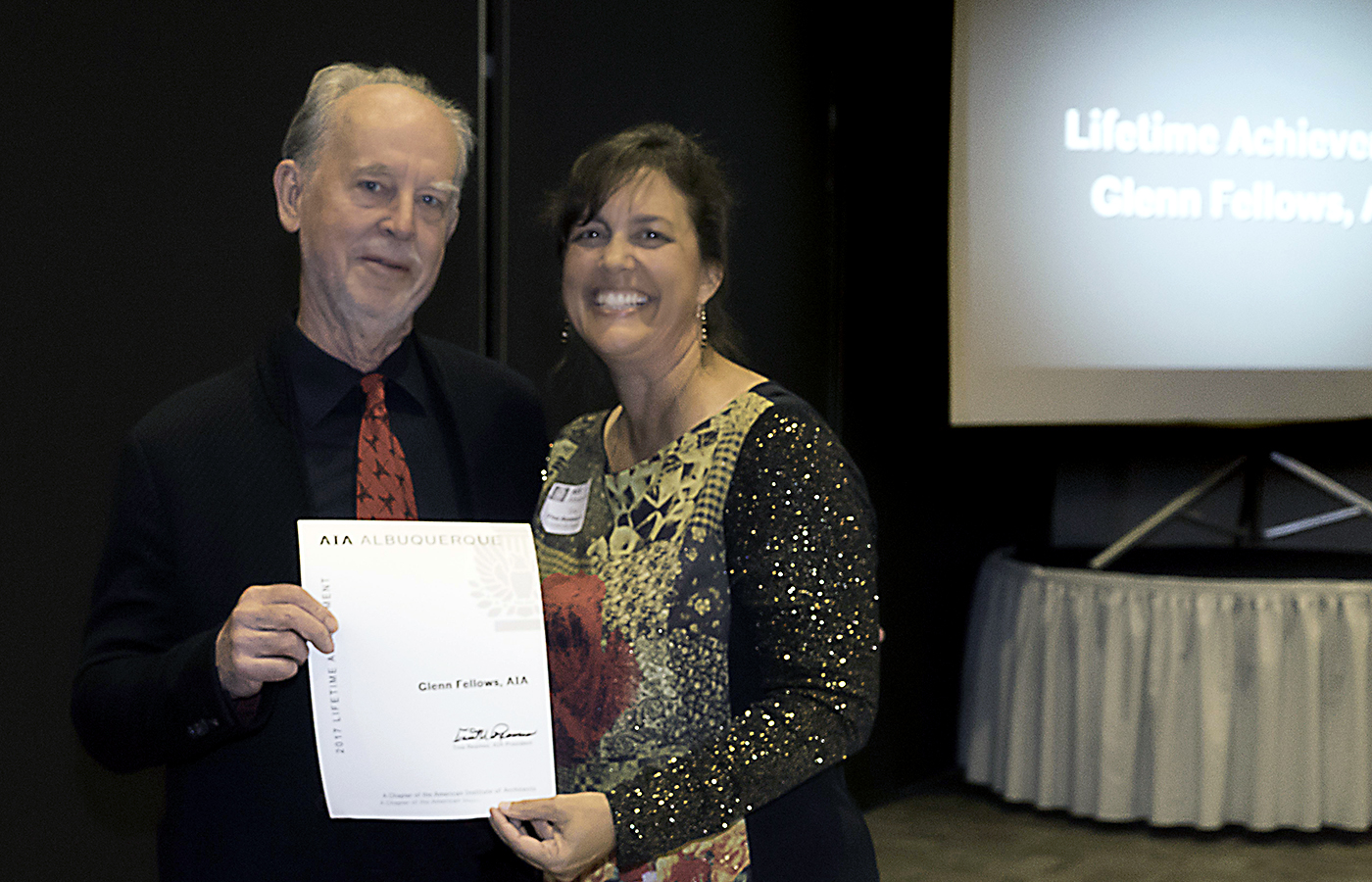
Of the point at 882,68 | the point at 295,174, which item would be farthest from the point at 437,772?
the point at 882,68

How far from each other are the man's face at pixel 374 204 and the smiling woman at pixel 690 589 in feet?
0.64

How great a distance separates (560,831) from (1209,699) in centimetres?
314

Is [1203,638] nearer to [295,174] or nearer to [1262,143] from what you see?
[1262,143]

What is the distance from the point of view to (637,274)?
4.51 ft

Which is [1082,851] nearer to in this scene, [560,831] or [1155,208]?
[1155,208]

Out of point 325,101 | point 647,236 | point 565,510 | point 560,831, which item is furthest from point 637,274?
point 560,831

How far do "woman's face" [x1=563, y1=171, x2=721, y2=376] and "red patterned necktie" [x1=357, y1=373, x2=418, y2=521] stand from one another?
0.27 meters

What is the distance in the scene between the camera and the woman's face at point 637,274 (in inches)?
54.2

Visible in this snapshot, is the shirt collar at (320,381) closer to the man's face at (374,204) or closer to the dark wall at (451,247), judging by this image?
the man's face at (374,204)

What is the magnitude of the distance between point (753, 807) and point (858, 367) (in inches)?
118

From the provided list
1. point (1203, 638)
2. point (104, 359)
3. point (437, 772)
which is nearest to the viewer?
point (437, 772)

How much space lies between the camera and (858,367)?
4070 mm
